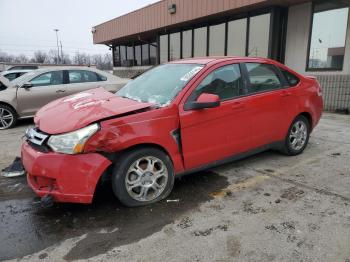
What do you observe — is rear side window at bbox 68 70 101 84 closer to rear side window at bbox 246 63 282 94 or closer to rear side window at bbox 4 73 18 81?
rear side window at bbox 4 73 18 81

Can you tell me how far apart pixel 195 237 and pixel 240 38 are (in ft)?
32.9

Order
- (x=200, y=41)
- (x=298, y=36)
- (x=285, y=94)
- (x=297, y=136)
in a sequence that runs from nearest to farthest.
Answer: (x=285, y=94) → (x=297, y=136) → (x=298, y=36) → (x=200, y=41)

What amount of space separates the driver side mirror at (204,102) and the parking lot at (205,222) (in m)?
1.03

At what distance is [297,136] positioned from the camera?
486 cm

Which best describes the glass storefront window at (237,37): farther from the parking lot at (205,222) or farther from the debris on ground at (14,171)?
the debris on ground at (14,171)

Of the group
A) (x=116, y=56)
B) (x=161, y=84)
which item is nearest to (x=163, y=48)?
(x=116, y=56)

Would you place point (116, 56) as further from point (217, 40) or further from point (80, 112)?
point (80, 112)

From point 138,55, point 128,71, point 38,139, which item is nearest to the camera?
point 38,139

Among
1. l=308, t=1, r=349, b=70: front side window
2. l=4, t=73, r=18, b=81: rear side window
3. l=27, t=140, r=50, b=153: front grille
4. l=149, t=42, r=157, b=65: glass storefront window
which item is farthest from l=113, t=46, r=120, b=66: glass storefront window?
l=27, t=140, r=50, b=153: front grille

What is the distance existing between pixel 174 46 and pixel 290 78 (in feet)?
36.1

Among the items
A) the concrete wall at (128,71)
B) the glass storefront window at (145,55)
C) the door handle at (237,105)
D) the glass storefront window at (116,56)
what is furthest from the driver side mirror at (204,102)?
the glass storefront window at (116,56)

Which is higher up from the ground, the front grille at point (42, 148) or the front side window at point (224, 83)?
the front side window at point (224, 83)

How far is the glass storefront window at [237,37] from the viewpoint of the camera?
11.2 meters

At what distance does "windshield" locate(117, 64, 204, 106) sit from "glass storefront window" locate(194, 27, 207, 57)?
9170 mm
